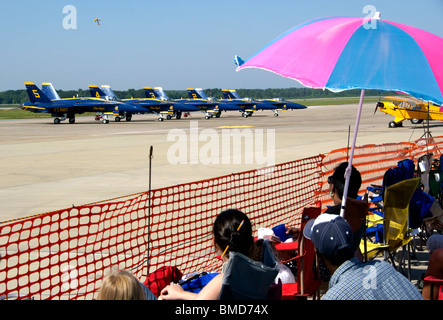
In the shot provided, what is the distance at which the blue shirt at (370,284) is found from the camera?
2.73 m

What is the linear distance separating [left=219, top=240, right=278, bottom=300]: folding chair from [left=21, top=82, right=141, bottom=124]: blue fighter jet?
4993cm

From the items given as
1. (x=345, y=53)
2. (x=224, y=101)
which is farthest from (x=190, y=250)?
(x=224, y=101)

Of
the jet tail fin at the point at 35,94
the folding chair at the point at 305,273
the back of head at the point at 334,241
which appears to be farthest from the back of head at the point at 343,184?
the jet tail fin at the point at 35,94

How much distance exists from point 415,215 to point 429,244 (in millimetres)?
1385

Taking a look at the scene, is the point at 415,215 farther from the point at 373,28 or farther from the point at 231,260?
the point at 231,260

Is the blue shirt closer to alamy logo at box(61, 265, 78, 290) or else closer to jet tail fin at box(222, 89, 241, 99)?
alamy logo at box(61, 265, 78, 290)

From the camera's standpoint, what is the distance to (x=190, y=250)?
277 inches

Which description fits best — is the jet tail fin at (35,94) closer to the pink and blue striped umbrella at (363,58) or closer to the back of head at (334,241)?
the pink and blue striped umbrella at (363,58)

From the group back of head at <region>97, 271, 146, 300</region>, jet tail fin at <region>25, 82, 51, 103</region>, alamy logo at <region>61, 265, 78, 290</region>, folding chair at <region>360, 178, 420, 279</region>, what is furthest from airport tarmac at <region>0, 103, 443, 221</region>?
jet tail fin at <region>25, 82, 51, 103</region>

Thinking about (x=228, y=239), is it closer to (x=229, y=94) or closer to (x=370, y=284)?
(x=370, y=284)

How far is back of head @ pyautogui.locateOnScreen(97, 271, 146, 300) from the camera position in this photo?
8.23ft

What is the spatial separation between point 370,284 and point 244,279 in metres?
0.71
